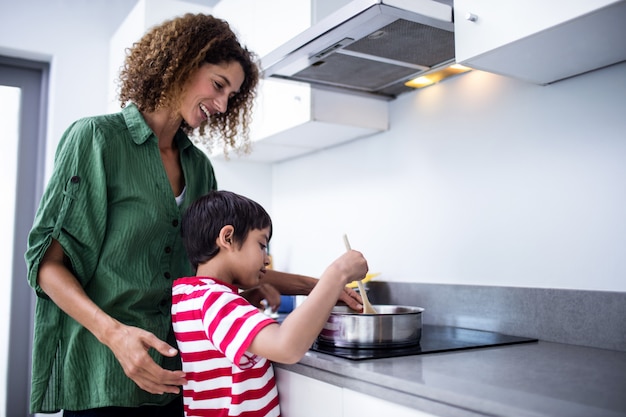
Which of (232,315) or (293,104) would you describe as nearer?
(232,315)

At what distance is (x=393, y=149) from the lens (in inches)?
70.9

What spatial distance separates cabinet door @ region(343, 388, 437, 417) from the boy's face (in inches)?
11.7

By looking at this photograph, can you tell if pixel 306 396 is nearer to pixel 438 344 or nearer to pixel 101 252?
pixel 438 344

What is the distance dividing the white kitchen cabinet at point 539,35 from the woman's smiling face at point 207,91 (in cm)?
48

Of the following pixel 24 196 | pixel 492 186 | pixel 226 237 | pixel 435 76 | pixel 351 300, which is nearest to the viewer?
pixel 226 237

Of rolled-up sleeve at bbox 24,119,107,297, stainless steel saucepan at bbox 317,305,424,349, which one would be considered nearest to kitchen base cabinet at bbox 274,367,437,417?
stainless steel saucepan at bbox 317,305,424,349

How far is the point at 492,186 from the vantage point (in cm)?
146

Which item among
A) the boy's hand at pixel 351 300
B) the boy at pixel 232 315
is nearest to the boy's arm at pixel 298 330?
the boy at pixel 232 315

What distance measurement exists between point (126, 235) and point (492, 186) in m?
0.91

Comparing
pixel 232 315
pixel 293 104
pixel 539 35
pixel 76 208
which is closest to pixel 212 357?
pixel 232 315

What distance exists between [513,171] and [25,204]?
2.06 m

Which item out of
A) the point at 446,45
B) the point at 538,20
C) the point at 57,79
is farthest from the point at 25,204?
the point at 538,20

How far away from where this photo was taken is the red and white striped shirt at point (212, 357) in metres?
0.95

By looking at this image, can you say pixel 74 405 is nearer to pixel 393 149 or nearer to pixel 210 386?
pixel 210 386
